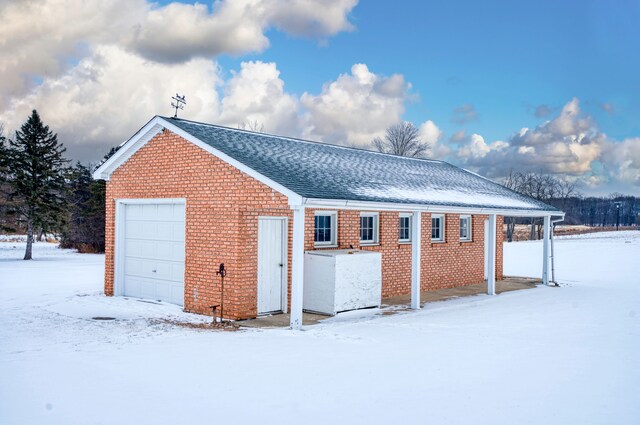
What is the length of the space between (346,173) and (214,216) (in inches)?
140

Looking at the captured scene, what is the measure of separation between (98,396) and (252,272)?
5.34 m

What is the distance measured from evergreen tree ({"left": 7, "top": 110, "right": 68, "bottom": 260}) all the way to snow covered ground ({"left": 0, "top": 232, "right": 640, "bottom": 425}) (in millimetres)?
19390

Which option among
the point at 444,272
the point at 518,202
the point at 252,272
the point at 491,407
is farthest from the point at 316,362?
the point at 518,202

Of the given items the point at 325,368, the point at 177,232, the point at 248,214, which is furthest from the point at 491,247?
the point at 325,368

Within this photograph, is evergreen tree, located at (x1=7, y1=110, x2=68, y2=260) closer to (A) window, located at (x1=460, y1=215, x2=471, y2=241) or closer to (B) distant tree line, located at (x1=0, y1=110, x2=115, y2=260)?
(B) distant tree line, located at (x1=0, y1=110, x2=115, y2=260)

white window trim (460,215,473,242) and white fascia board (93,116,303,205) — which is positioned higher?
white fascia board (93,116,303,205)

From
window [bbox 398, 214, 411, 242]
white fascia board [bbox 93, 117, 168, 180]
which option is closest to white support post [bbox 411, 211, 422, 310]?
window [bbox 398, 214, 411, 242]

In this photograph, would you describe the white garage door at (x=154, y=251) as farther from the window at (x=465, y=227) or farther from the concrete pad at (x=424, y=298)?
the window at (x=465, y=227)

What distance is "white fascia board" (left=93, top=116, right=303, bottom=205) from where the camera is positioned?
10133 mm

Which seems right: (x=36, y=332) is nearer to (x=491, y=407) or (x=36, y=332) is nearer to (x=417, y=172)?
(x=491, y=407)

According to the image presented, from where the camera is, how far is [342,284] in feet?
38.8

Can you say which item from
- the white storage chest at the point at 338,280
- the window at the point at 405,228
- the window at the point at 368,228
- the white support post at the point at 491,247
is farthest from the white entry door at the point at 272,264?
the white support post at the point at 491,247

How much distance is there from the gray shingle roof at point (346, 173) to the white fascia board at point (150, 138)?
11 cm

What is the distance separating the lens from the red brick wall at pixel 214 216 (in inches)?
439
